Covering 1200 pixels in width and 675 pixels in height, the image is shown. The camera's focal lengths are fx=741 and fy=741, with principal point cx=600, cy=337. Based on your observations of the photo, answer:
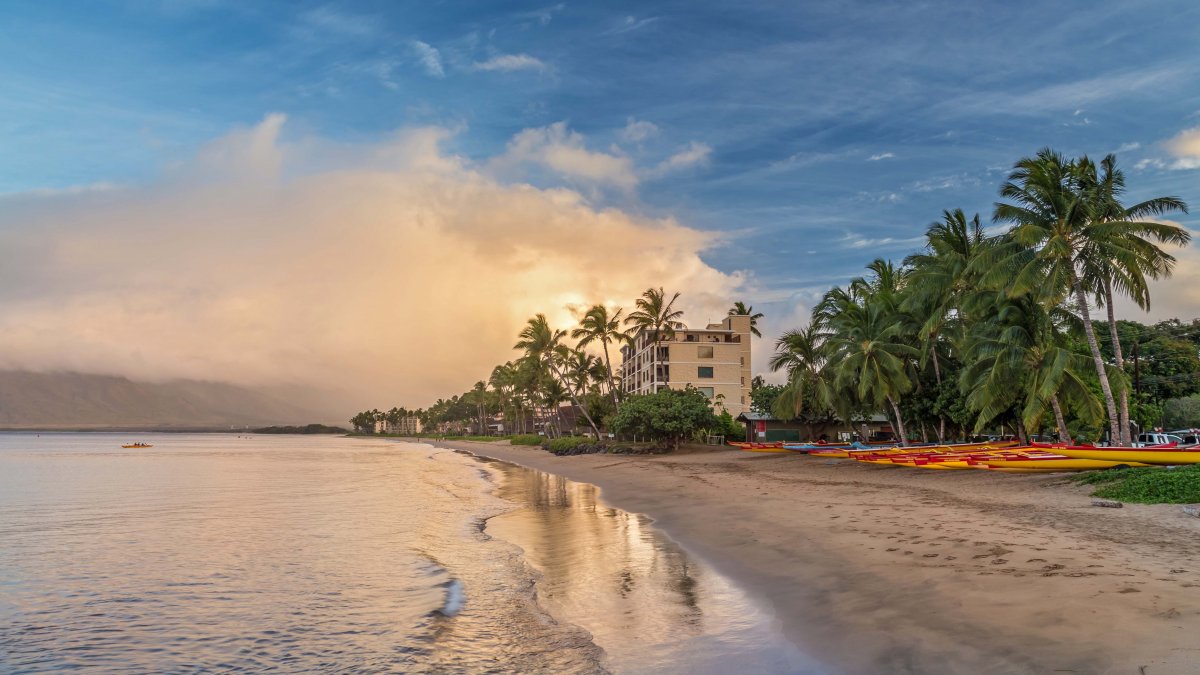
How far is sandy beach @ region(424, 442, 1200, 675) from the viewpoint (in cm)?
642

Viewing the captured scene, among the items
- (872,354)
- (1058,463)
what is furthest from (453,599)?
(872,354)

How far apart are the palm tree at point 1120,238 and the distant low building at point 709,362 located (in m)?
57.8

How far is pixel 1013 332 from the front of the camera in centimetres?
2745

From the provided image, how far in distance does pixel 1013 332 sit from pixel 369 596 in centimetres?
2529

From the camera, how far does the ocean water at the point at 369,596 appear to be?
25.7ft

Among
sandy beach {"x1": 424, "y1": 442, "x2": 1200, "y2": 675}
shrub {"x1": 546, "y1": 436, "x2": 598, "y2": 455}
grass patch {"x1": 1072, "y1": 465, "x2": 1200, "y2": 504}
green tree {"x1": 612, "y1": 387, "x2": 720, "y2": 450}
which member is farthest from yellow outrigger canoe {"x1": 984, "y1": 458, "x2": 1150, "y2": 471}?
shrub {"x1": 546, "y1": 436, "x2": 598, "y2": 455}

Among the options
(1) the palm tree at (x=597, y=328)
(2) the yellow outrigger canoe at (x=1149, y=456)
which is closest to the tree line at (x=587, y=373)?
(1) the palm tree at (x=597, y=328)

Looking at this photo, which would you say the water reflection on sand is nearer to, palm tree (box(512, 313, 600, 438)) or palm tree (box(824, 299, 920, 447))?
palm tree (box(824, 299, 920, 447))

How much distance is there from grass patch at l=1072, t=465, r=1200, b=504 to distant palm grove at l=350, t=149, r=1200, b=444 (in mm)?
7430

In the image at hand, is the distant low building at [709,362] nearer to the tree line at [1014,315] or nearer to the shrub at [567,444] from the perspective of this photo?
the shrub at [567,444]

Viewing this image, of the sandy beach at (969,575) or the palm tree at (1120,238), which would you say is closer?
the sandy beach at (969,575)

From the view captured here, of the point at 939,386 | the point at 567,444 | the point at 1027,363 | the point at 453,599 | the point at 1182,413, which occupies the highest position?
the point at 1027,363

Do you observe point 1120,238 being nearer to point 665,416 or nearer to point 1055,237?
point 1055,237

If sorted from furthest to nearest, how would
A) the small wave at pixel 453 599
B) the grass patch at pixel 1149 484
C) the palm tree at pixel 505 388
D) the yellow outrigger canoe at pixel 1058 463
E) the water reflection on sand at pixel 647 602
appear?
the palm tree at pixel 505 388
the yellow outrigger canoe at pixel 1058 463
the grass patch at pixel 1149 484
the small wave at pixel 453 599
the water reflection on sand at pixel 647 602
